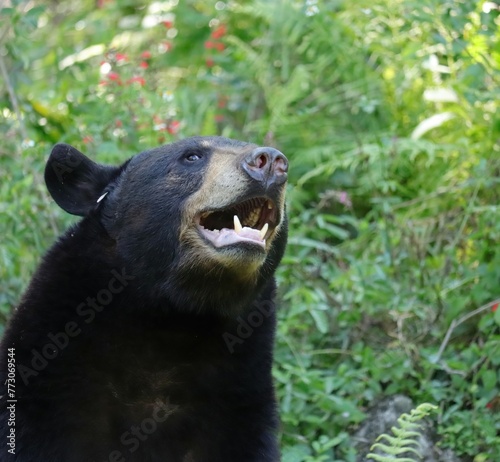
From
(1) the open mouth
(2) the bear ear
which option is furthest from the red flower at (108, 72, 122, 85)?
(1) the open mouth

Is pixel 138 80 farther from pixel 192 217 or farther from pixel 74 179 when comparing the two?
pixel 192 217

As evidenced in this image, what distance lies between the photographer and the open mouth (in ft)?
13.3

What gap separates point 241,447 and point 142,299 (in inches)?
29.3

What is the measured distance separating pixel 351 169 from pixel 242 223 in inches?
120

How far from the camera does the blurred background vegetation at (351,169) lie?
5.71 metres

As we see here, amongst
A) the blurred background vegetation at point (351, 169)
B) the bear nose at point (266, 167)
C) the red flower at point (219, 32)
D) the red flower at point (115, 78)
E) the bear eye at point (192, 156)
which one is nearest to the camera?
the bear nose at point (266, 167)

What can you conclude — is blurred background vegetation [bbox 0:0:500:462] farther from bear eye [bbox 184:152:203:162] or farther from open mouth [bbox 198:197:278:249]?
bear eye [bbox 184:152:203:162]

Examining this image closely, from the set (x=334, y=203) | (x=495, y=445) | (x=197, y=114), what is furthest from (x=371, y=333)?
(x=197, y=114)

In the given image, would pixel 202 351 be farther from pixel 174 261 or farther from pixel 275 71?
pixel 275 71

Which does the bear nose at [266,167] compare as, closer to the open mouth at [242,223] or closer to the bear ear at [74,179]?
the open mouth at [242,223]

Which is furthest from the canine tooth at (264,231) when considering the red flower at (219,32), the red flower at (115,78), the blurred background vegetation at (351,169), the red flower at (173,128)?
the red flower at (219,32)

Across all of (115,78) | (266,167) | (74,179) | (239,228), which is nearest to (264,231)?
(239,228)

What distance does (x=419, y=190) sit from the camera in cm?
746

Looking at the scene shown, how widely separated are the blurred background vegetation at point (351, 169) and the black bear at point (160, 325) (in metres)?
1.04
